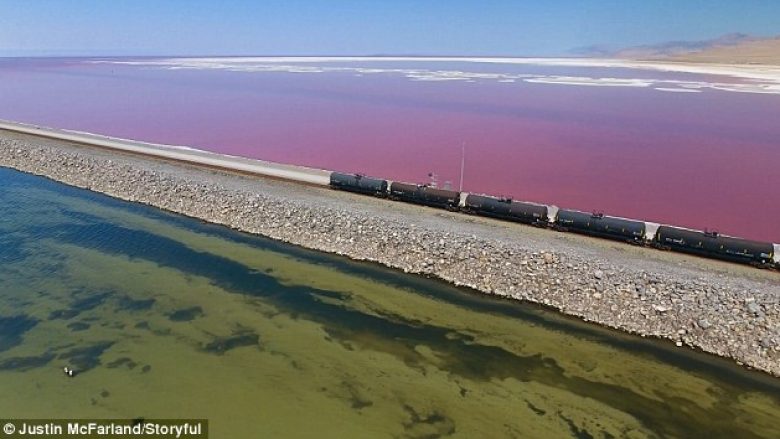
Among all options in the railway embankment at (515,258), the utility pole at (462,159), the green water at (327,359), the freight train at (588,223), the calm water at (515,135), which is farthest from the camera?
the utility pole at (462,159)

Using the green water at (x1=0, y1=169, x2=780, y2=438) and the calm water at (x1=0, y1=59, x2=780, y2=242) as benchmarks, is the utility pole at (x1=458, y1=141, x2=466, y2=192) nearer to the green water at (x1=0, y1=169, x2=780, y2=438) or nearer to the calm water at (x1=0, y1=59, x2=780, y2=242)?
the calm water at (x1=0, y1=59, x2=780, y2=242)

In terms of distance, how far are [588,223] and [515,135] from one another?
38.2m

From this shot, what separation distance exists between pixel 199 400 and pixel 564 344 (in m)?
17.7

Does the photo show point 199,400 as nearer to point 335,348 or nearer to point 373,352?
point 335,348

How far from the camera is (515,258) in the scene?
29516 mm

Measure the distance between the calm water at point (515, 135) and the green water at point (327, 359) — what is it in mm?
17853

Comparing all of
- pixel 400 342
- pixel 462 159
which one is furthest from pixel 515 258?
pixel 462 159

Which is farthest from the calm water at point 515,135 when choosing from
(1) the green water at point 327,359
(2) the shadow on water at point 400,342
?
(2) the shadow on water at point 400,342

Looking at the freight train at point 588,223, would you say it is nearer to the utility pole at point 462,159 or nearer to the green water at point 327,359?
the utility pole at point 462,159

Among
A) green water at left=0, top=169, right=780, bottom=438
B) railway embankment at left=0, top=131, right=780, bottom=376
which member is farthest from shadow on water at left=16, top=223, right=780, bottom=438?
railway embankment at left=0, top=131, right=780, bottom=376

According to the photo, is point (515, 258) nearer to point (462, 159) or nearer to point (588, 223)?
point (588, 223)

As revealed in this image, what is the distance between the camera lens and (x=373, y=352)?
23.9 metres

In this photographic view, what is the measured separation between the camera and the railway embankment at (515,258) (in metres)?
24.3

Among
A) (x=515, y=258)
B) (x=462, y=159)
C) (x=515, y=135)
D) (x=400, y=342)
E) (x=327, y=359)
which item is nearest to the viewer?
(x=327, y=359)
